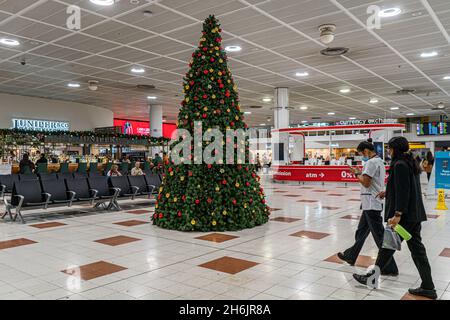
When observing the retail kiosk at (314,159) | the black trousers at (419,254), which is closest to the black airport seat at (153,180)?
the black trousers at (419,254)

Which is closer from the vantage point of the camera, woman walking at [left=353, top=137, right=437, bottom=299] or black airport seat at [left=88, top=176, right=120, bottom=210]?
woman walking at [left=353, top=137, right=437, bottom=299]

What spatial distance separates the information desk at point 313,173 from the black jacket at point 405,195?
12103 millimetres

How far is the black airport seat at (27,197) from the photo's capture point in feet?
22.8

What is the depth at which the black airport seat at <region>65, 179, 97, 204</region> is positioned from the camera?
784 cm

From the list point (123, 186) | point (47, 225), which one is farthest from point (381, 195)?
point (123, 186)

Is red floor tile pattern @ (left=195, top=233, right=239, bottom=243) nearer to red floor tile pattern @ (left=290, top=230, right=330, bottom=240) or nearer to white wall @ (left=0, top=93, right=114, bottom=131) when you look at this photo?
red floor tile pattern @ (left=290, top=230, right=330, bottom=240)

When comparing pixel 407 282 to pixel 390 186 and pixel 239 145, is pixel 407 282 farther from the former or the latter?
pixel 239 145

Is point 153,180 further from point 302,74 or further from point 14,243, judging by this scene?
point 302,74

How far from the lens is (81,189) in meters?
7.98

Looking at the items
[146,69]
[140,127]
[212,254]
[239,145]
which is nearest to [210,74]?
[239,145]

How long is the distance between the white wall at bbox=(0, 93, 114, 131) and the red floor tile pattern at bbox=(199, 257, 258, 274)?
48.9ft

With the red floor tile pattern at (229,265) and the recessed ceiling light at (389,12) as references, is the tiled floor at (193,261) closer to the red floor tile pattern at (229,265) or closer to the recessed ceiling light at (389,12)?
the red floor tile pattern at (229,265)

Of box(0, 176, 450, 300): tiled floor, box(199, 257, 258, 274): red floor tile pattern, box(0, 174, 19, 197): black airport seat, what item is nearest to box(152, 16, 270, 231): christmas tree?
box(0, 176, 450, 300): tiled floor

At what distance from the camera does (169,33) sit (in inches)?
345
